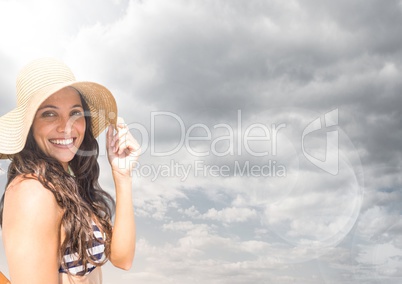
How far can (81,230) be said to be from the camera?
3.69m

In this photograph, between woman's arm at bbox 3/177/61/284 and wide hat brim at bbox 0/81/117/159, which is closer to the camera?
woman's arm at bbox 3/177/61/284

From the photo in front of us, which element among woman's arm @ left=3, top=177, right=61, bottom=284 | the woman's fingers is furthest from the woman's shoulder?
the woman's fingers

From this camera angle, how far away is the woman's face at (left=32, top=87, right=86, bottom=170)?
4027 millimetres

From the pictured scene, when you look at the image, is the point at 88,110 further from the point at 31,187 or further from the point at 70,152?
the point at 31,187

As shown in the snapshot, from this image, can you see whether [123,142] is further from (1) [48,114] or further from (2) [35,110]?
(2) [35,110]

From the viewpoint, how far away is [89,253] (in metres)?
3.82

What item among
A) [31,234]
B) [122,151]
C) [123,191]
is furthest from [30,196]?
[122,151]

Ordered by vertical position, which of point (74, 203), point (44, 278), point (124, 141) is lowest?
point (44, 278)

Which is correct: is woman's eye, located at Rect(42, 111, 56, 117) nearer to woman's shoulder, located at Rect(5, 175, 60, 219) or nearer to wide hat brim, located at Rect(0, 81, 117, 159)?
wide hat brim, located at Rect(0, 81, 117, 159)

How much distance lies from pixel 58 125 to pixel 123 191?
84cm

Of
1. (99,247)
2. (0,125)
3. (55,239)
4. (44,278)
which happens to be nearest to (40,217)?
(55,239)

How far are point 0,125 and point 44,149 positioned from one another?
1.62 feet

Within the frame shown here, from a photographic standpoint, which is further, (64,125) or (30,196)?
(64,125)

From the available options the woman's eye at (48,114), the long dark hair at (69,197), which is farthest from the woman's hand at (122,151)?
the woman's eye at (48,114)
